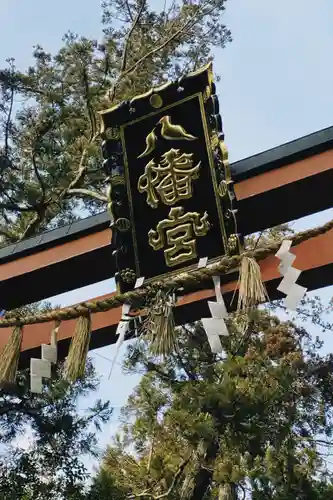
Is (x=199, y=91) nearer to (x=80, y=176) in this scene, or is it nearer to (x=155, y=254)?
(x=155, y=254)

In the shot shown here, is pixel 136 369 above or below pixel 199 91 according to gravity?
above

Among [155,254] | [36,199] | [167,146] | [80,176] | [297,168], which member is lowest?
[155,254]

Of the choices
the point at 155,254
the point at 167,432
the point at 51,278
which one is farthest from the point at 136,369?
the point at 155,254

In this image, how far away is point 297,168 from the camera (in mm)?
2383

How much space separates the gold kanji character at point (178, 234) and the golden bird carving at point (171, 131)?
0.96 ft

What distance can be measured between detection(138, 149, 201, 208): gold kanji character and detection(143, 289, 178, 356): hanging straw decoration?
1.30ft

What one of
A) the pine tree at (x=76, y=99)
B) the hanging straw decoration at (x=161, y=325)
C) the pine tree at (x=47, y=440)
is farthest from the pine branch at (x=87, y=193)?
the hanging straw decoration at (x=161, y=325)

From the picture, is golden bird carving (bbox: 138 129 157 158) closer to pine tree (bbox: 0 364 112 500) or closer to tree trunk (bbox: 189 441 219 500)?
pine tree (bbox: 0 364 112 500)

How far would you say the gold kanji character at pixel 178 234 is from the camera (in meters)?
2.38

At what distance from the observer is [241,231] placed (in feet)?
8.00

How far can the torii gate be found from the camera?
7.84 ft

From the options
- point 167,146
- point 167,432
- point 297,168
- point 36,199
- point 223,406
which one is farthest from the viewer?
point 167,432

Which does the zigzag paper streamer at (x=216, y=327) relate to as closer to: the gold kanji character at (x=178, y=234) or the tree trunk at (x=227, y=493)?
the gold kanji character at (x=178, y=234)

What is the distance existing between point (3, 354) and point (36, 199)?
10.5 feet
